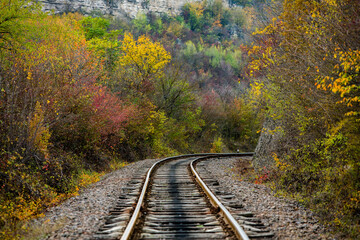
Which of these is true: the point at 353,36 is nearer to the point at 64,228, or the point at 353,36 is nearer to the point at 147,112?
the point at 64,228

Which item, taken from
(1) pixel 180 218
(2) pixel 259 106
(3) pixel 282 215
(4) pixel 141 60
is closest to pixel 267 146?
(2) pixel 259 106

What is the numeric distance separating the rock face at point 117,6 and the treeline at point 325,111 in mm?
124968

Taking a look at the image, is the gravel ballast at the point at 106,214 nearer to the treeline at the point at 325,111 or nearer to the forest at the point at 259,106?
the forest at the point at 259,106

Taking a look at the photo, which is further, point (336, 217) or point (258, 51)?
point (258, 51)

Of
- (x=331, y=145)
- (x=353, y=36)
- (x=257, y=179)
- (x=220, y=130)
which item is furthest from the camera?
(x=220, y=130)

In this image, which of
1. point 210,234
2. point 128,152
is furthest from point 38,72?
point 128,152

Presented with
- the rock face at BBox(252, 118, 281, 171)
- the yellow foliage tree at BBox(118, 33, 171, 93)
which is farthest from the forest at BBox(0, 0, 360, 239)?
the yellow foliage tree at BBox(118, 33, 171, 93)

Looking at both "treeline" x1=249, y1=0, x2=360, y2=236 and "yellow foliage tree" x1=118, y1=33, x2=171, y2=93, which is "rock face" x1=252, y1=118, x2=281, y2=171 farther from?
"yellow foliage tree" x1=118, y1=33, x2=171, y2=93

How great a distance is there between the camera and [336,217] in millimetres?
6520

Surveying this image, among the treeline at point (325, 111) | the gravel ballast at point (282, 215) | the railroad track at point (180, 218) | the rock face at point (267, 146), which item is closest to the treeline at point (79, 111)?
the railroad track at point (180, 218)

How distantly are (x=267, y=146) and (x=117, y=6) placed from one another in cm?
14194

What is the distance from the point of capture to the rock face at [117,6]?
411 ft

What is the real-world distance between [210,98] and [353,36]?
40.6 meters

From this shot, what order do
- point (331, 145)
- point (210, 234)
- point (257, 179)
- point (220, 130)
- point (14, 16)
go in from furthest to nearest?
point (220, 130) → point (257, 179) → point (14, 16) → point (331, 145) → point (210, 234)
